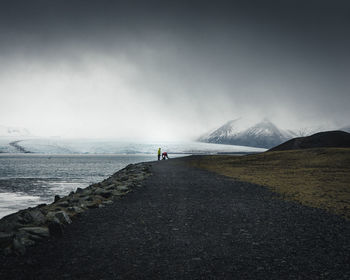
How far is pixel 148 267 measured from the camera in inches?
200

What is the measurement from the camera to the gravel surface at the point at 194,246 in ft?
16.0

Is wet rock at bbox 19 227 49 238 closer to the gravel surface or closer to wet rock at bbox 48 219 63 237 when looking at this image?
wet rock at bbox 48 219 63 237

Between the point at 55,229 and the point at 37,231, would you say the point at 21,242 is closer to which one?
the point at 37,231

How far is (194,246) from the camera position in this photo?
6227 millimetres

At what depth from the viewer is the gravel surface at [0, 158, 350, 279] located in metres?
4.88

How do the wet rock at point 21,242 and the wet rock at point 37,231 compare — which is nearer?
the wet rock at point 21,242

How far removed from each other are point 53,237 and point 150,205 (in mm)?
4871

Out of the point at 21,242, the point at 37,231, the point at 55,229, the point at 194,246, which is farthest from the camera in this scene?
the point at 55,229

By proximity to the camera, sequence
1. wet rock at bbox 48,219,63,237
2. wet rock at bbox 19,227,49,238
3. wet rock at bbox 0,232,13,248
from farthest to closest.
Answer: wet rock at bbox 48,219,63,237 → wet rock at bbox 19,227,49,238 → wet rock at bbox 0,232,13,248

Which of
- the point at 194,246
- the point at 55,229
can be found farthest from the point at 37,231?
the point at 194,246

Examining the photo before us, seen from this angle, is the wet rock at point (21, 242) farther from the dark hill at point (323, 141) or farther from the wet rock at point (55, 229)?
the dark hill at point (323, 141)

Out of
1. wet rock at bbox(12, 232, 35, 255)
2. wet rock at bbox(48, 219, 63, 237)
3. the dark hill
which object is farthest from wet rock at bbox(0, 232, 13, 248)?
the dark hill

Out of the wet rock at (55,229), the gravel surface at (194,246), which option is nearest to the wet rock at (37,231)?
the wet rock at (55,229)

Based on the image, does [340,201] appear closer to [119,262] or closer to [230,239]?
[230,239]
